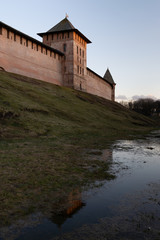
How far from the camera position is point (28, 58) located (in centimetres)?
3241

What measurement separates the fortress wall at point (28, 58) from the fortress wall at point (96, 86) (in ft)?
36.5

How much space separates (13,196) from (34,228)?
96cm

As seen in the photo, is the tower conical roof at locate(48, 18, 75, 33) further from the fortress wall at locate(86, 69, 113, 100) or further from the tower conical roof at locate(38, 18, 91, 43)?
the fortress wall at locate(86, 69, 113, 100)

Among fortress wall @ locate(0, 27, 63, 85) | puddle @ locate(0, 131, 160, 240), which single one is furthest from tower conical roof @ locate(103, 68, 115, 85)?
puddle @ locate(0, 131, 160, 240)

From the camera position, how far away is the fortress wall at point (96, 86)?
49.9 m

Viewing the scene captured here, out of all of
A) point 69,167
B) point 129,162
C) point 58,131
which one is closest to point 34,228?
point 69,167

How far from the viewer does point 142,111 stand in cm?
8238

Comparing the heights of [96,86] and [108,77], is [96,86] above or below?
below

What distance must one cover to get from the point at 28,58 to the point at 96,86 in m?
25.0

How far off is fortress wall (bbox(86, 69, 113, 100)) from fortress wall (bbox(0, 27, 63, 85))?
36.5 ft

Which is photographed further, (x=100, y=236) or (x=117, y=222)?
(x=117, y=222)

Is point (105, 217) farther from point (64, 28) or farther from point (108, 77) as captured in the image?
point (108, 77)

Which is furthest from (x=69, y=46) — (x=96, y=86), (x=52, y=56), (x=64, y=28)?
(x=96, y=86)

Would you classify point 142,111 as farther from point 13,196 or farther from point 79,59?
point 13,196
